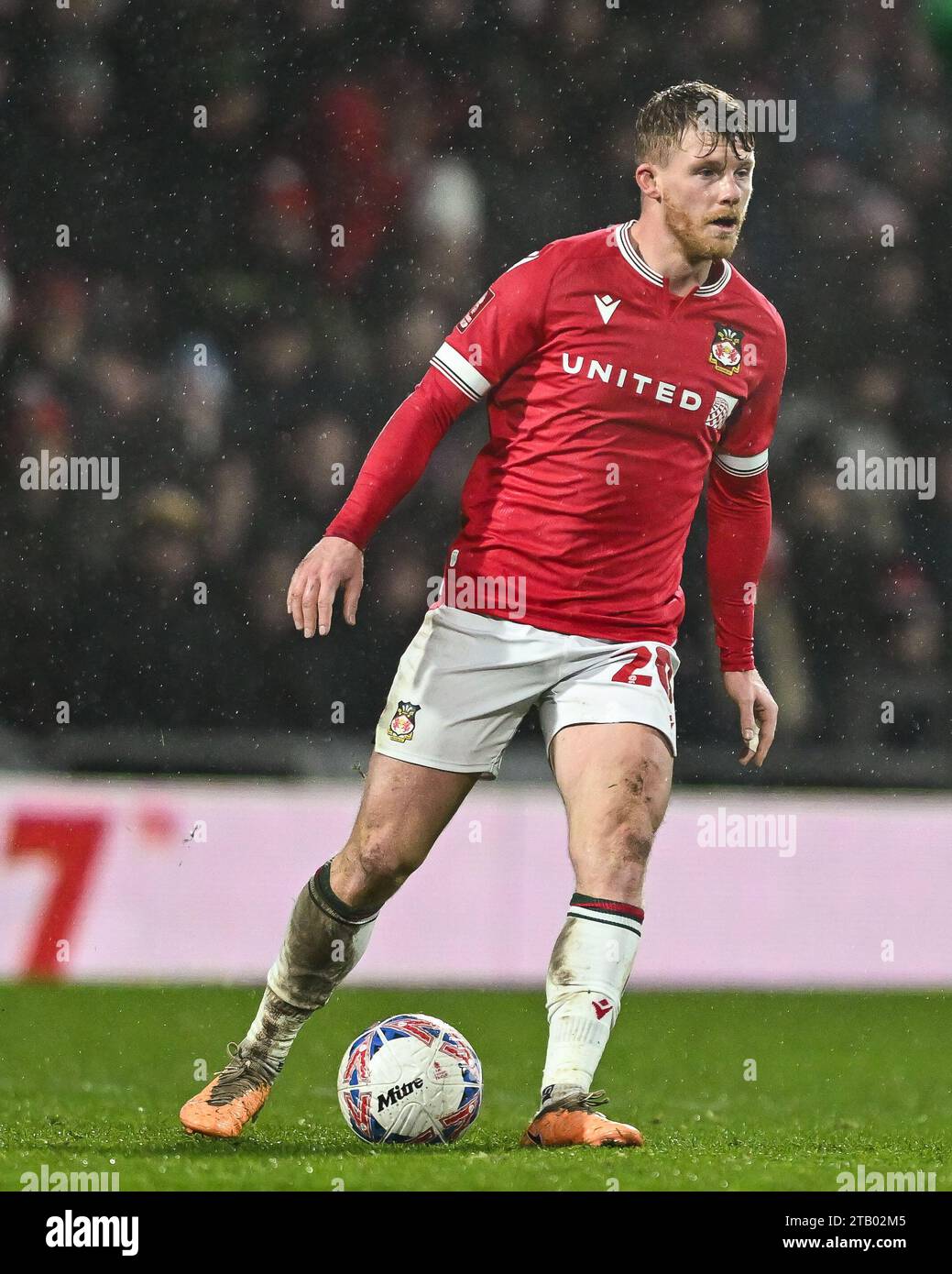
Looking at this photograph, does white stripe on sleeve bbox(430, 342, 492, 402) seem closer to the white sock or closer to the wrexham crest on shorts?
the wrexham crest on shorts

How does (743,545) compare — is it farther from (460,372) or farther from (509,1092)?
(509,1092)

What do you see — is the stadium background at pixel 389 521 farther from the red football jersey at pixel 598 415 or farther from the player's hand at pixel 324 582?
Result: the player's hand at pixel 324 582

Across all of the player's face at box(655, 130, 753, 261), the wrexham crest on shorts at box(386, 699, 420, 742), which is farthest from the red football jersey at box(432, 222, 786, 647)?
the wrexham crest on shorts at box(386, 699, 420, 742)

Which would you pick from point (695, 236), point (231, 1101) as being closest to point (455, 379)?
point (695, 236)

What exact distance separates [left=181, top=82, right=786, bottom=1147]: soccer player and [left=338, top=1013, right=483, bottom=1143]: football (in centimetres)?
22

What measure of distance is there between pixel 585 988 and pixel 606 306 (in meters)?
1.37

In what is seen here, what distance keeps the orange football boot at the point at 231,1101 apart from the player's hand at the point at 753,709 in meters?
1.25

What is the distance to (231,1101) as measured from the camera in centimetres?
381

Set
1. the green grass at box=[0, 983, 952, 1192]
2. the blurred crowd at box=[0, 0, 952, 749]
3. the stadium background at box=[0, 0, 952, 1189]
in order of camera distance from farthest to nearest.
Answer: the blurred crowd at box=[0, 0, 952, 749]
the stadium background at box=[0, 0, 952, 1189]
the green grass at box=[0, 983, 952, 1192]

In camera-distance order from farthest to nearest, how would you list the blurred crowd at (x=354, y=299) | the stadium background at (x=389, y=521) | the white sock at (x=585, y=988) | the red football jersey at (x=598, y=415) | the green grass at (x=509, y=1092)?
the blurred crowd at (x=354, y=299) < the stadium background at (x=389, y=521) < the red football jersey at (x=598, y=415) < the white sock at (x=585, y=988) < the green grass at (x=509, y=1092)

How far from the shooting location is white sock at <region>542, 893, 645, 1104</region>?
11.1ft

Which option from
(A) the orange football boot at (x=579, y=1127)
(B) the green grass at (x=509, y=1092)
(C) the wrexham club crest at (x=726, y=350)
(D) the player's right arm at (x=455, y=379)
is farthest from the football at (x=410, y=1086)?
(C) the wrexham club crest at (x=726, y=350)

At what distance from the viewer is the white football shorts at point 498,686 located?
12.0 feet

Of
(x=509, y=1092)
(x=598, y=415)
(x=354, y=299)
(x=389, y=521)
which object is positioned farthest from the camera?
(x=354, y=299)
